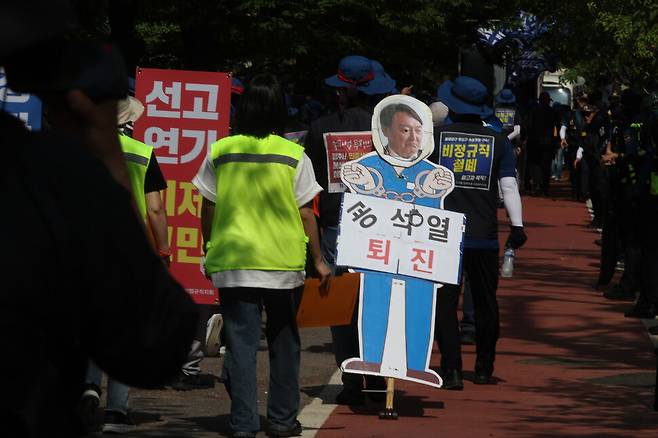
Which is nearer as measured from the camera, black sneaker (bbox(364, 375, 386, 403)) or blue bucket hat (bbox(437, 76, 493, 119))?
black sneaker (bbox(364, 375, 386, 403))

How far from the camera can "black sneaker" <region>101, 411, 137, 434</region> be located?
28.5ft

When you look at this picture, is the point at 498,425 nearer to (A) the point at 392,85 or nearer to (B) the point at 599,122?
(A) the point at 392,85

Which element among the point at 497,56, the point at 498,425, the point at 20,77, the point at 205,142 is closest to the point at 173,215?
the point at 205,142

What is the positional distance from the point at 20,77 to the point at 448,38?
104 feet

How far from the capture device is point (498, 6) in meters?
38.3

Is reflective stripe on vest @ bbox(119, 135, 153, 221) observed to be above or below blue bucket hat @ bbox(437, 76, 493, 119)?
below

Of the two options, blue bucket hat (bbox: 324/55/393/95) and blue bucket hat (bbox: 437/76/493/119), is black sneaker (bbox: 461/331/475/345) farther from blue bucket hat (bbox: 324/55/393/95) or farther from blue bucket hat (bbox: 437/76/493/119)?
blue bucket hat (bbox: 324/55/393/95)

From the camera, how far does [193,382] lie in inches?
410

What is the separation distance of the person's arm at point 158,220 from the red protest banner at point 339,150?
2.09 meters

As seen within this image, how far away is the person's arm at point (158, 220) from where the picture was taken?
8.69m

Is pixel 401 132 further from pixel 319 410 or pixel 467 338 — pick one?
pixel 467 338

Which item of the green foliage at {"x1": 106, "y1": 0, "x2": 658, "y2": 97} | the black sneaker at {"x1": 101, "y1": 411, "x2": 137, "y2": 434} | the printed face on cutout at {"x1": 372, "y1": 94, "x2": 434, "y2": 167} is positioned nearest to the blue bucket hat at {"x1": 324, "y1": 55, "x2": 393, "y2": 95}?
the printed face on cutout at {"x1": 372, "y1": 94, "x2": 434, "y2": 167}

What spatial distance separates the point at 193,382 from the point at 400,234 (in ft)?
5.38

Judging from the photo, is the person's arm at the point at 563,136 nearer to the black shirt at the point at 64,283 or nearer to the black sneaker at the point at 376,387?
the black sneaker at the point at 376,387
